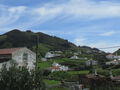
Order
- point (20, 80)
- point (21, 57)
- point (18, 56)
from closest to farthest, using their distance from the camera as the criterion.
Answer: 1. point (20, 80)
2. point (18, 56)
3. point (21, 57)

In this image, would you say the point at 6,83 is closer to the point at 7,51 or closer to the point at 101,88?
the point at 101,88

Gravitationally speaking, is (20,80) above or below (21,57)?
below

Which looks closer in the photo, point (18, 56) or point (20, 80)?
point (20, 80)

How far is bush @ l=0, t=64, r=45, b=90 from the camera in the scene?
14281 millimetres

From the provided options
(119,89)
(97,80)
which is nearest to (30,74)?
(119,89)

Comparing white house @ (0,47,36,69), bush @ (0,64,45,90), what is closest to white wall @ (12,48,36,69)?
white house @ (0,47,36,69)

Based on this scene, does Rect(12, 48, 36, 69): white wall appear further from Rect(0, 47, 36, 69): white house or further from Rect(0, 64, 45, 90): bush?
Rect(0, 64, 45, 90): bush

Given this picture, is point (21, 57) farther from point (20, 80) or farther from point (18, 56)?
point (20, 80)

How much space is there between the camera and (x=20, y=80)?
566 inches

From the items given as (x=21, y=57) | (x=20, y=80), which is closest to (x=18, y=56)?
(x=21, y=57)

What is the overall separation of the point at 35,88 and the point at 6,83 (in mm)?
1821

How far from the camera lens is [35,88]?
48.1 feet

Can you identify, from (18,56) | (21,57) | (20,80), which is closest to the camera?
(20,80)

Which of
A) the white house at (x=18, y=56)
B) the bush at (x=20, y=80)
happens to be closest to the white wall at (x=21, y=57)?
the white house at (x=18, y=56)
